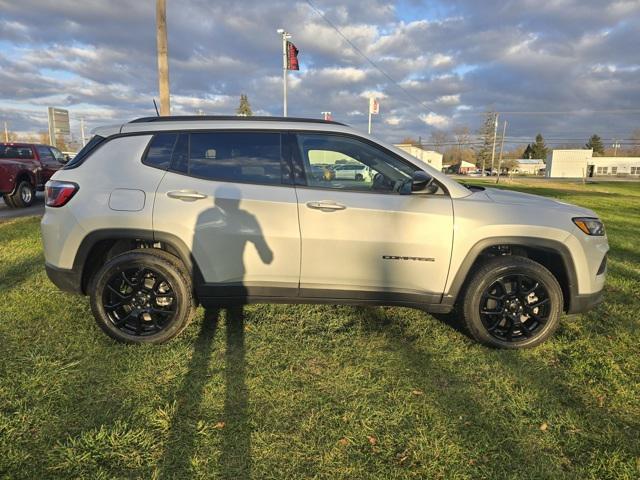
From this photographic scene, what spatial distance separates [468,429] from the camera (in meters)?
2.53

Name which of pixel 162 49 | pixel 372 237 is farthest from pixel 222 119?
pixel 162 49

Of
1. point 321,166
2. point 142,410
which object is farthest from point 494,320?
point 142,410

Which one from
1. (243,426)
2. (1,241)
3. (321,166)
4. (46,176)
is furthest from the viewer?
(46,176)

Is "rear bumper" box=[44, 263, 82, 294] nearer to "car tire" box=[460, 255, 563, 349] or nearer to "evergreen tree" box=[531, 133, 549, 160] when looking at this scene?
"car tire" box=[460, 255, 563, 349]

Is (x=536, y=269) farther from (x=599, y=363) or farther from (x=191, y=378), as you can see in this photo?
(x=191, y=378)

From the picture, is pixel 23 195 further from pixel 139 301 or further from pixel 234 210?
pixel 234 210

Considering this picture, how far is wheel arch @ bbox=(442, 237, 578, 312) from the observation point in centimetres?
334

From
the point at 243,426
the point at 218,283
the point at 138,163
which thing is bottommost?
the point at 243,426

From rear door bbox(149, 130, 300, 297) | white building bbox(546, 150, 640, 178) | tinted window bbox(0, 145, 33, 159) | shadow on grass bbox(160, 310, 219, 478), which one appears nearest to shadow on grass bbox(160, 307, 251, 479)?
shadow on grass bbox(160, 310, 219, 478)

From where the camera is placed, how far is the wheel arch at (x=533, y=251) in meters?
3.34

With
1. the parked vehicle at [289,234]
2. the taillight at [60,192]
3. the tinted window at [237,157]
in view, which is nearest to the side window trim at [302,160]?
the parked vehicle at [289,234]

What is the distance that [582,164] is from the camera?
78.6 metres

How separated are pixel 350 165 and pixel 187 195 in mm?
1325

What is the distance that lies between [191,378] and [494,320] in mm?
2407
